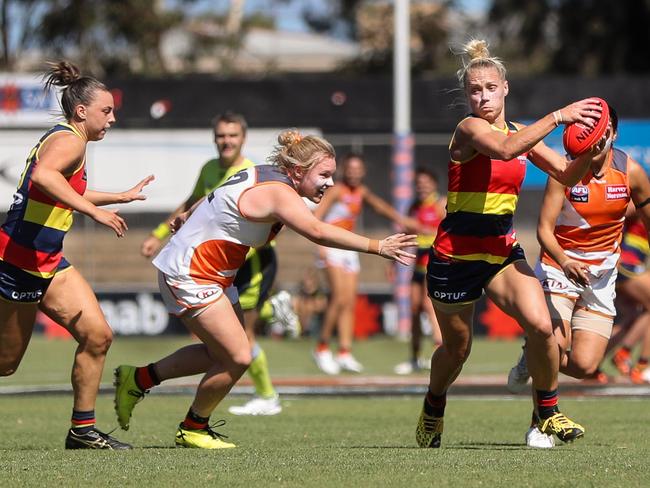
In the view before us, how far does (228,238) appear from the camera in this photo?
25.7 ft

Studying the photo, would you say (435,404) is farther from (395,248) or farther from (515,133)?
(515,133)

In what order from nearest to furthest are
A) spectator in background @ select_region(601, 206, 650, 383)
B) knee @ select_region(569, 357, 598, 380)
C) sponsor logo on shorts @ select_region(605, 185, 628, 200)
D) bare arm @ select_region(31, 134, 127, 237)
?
1. bare arm @ select_region(31, 134, 127, 237)
2. knee @ select_region(569, 357, 598, 380)
3. sponsor logo on shorts @ select_region(605, 185, 628, 200)
4. spectator in background @ select_region(601, 206, 650, 383)

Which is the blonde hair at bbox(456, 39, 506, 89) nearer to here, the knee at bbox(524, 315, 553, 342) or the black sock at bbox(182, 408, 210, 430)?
the knee at bbox(524, 315, 553, 342)

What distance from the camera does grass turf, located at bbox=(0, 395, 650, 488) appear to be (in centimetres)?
A: 666

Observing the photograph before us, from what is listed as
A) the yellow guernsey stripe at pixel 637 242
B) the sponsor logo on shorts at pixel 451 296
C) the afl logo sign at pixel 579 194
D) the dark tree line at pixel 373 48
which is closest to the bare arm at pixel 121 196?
the sponsor logo on shorts at pixel 451 296

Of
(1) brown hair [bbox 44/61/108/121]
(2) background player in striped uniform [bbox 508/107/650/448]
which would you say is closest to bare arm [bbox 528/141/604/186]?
(2) background player in striped uniform [bbox 508/107/650/448]

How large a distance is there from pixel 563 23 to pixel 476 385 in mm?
26707

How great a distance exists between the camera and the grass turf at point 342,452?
6.66m

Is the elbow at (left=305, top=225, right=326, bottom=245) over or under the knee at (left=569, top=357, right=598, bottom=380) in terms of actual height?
over

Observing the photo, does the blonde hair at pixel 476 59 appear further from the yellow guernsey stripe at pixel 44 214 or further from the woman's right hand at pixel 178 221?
the yellow guernsey stripe at pixel 44 214

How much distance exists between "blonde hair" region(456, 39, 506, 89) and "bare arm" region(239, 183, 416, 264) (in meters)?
1.17

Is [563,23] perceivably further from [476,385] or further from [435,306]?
[435,306]

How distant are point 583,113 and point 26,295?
3.32m

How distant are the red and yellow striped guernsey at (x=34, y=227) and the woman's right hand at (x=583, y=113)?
2.76 m
